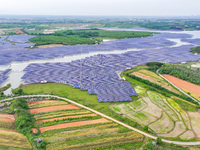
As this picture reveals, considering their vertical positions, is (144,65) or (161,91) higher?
(144,65)

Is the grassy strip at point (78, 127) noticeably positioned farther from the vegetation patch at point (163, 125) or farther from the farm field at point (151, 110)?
the vegetation patch at point (163, 125)

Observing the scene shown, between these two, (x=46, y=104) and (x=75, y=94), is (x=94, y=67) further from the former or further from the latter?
(x=46, y=104)

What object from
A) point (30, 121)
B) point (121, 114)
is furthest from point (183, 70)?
point (30, 121)

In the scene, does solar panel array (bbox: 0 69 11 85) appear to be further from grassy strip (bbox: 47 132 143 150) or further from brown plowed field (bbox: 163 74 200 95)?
brown plowed field (bbox: 163 74 200 95)

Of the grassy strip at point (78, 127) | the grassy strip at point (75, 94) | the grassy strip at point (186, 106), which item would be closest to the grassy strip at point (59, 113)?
the grassy strip at point (75, 94)

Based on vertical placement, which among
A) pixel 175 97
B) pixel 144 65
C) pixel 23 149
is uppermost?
pixel 144 65

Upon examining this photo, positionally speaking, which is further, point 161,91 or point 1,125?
point 161,91

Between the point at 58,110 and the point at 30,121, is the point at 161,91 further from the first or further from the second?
the point at 30,121

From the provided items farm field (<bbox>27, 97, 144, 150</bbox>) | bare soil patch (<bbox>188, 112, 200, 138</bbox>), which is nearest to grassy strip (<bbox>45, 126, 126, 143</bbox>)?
farm field (<bbox>27, 97, 144, 150</bbox>)

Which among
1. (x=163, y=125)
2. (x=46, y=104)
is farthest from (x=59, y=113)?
(x=163, y=125)

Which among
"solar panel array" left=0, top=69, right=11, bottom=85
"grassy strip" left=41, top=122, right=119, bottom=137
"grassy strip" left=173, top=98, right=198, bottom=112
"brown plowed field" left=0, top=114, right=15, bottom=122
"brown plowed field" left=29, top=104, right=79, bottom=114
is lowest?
"grassy strip" left=41, top=122, right=119, bottom=137

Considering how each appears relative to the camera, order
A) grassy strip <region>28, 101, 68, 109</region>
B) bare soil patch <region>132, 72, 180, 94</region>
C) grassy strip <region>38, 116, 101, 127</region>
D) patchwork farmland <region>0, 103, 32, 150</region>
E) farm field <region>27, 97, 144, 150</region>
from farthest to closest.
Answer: bare soil patch <region>132, 72, 180, 94</region>
grassy strip <region>28, 101, 68, 109</region>
grassy strip <region>38, 116, 101, 127</region>
farm field <region>27, 97, 144, 150</region>
patchwork farmland <region>0, 103, 32, 150</region>
